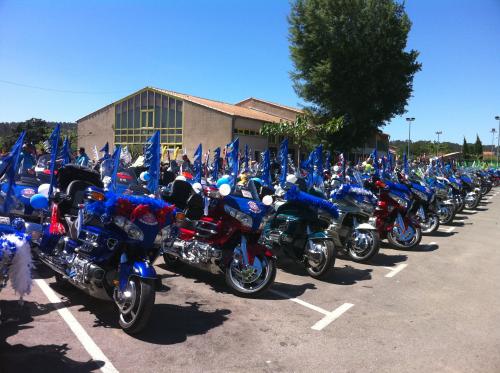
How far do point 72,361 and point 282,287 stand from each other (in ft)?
9.92

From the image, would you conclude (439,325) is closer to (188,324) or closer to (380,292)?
(380,292)

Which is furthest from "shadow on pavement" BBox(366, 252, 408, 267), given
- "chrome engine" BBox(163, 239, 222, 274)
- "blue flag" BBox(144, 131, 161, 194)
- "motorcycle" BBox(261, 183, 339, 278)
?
"blue flag" BBox(144, 131, 161, 194)

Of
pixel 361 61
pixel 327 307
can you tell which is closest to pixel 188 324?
pixel 327 307

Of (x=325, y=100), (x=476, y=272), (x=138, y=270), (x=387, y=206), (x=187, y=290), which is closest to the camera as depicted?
(x=138, y=270)

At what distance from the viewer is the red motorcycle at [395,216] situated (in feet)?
27.2

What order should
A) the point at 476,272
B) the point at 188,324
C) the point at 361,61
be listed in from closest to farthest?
the point at 188,324 → the point at 476,272 → the point at 361,61

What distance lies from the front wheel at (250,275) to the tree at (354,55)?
85.0ft

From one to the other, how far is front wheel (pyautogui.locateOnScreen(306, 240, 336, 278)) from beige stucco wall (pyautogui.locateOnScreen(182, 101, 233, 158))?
2919 centimetres

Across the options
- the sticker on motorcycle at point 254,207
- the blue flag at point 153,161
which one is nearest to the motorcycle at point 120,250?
the sticker on motorcycle at point 254,207

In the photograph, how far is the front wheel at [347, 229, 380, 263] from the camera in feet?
23.4

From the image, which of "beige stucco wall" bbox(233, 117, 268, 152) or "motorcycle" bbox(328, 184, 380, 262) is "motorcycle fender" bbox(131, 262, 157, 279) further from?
"beige stucco wall" bbox(233, 117, 268, 152)

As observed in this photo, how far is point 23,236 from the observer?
3.19 meters

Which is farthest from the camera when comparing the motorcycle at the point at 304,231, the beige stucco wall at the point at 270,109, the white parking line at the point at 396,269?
the beige stucco wall at the point at 270,109

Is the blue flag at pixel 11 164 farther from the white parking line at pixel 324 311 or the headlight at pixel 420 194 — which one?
the headlight at pixel 420 194
